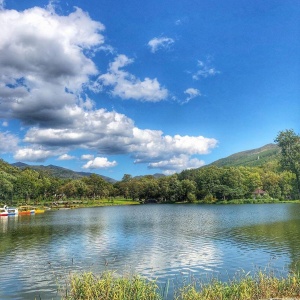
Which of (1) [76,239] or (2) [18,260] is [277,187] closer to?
(1) [76,239]

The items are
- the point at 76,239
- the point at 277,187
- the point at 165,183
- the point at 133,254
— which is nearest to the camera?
the point at 133,254

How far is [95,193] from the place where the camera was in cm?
18888

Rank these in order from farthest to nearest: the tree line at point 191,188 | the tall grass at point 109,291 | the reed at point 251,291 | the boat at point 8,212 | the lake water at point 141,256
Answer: the tree line at point 191,188
the boat at point 8,212
the lake water at point 141,256
the reed at point 251,291
the tall grass at point 109,291

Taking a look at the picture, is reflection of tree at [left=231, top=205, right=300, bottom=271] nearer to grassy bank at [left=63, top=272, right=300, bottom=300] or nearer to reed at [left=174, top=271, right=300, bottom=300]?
reed at [left=174, top=271, right=300, bottom=300]

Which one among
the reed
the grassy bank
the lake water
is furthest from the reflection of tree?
the grassy bank

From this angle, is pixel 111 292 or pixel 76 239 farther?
pixel 76 239

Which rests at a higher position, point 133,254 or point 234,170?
point 234,170

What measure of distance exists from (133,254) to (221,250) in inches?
336

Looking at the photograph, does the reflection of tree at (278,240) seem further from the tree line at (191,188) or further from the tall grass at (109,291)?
the tree line at (191,188)

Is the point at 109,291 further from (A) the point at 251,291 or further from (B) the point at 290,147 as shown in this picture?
(B) the point at 290,147

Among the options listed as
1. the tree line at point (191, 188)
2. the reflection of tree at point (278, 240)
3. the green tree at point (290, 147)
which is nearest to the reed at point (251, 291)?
the reflection of tree at point (278, 240)

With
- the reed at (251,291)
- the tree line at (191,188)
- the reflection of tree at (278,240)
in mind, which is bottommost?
the reflection of tree at (278,240)

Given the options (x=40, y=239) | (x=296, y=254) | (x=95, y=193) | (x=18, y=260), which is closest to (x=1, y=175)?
(x=95, y=193)

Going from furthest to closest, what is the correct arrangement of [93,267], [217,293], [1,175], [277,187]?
[277,187] < [1,175] < [93,267] < [217,293]
